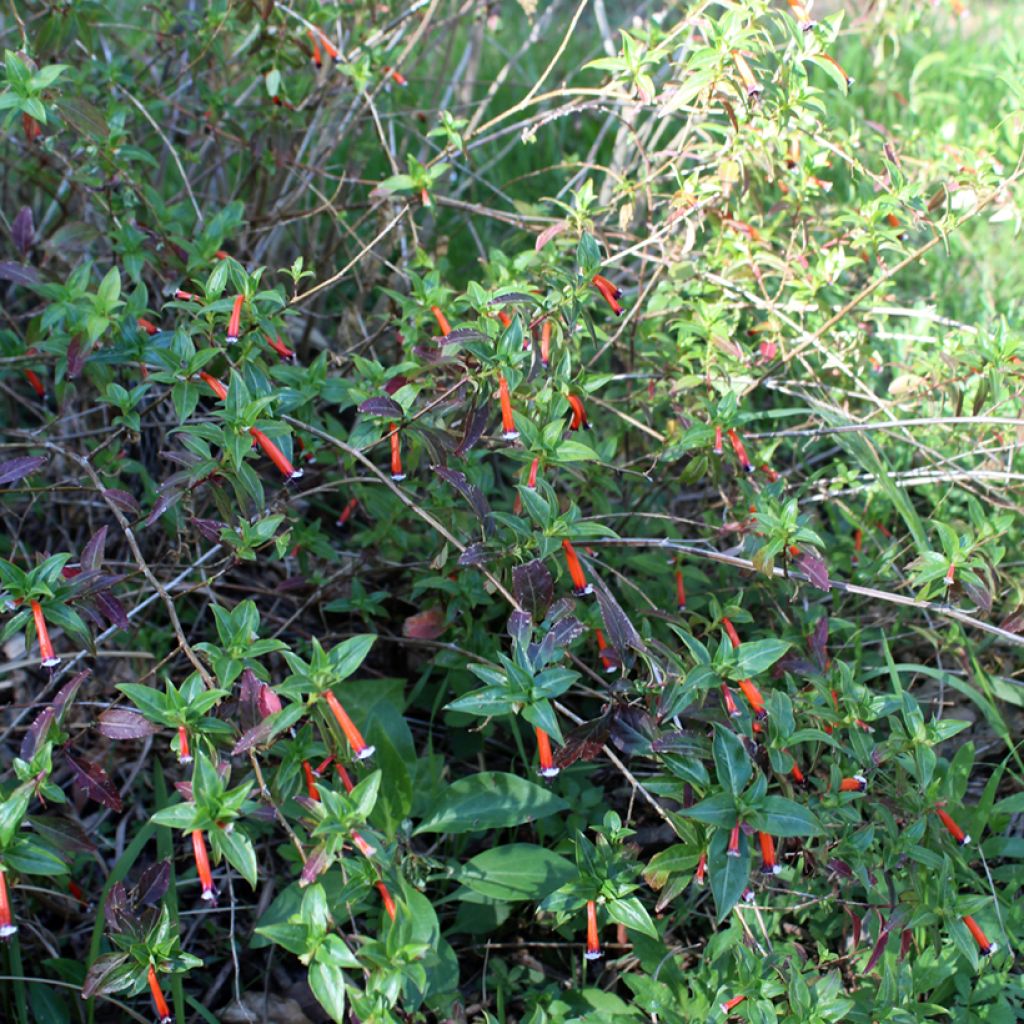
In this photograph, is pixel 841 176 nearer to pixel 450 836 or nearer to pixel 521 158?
pixel 521 158

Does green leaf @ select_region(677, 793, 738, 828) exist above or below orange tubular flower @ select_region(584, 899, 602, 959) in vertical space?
above

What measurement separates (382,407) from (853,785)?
3.29 feet

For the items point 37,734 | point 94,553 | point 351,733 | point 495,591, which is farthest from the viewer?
point 495,591

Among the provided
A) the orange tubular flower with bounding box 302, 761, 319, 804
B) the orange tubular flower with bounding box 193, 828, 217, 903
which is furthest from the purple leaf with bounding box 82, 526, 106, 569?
the orange tubular flower with bounding box 193, 828, 217, 903

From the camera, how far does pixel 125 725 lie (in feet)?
5.45

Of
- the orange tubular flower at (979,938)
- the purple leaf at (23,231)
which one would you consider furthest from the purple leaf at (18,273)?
the orange tubular flower at (979,938)

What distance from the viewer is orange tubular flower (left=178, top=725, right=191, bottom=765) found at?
151 cm

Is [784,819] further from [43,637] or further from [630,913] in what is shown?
[43,637]

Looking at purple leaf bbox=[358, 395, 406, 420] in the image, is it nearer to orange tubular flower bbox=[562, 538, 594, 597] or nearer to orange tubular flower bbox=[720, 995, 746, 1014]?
orange tubular flower bbox=[562, 538, 594, 597]

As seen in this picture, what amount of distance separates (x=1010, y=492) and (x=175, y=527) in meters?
1.94

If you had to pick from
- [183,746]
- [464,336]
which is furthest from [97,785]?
[464,336]

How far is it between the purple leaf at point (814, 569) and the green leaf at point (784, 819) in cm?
44

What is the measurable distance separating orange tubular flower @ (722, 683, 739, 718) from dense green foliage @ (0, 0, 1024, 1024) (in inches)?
1.4

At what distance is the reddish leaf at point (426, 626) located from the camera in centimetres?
224
